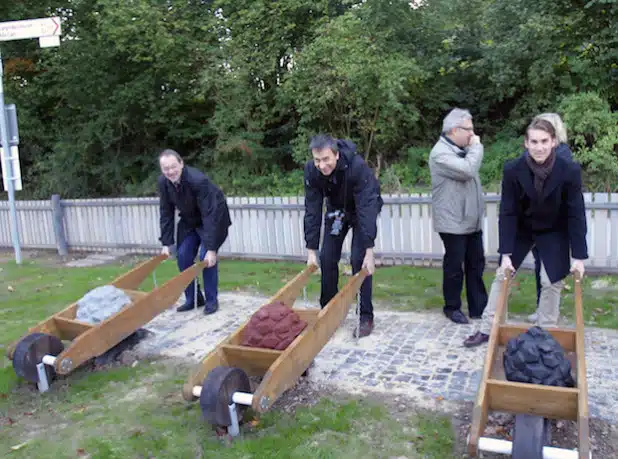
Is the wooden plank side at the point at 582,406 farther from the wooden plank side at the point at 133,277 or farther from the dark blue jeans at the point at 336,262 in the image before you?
the wooden plank side at the point at 133,277

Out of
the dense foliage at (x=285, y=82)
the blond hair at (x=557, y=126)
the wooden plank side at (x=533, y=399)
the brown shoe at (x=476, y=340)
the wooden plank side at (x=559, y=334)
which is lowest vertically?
the brown shoe at (x=476, y=340)

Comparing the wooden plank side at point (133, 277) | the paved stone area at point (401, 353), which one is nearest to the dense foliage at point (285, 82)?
the paved stone area at point (401, 353)

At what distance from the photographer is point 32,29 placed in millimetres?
9438

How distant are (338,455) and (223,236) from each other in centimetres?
330

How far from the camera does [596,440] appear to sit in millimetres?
3559

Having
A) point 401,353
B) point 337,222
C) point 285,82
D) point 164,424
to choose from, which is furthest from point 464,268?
point 285,82

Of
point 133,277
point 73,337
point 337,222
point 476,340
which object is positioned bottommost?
point 476,340

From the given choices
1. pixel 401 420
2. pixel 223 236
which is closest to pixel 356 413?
pixel 401 420

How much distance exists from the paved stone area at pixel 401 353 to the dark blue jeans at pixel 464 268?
0.72ft

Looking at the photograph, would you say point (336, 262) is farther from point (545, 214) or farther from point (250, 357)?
point (545, 214)

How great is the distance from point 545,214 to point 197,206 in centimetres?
355

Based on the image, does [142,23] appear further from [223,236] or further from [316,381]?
[316,381]

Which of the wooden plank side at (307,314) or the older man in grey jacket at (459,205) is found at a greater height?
the older man in grey jacket at (459,205)

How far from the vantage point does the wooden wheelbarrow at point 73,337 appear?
14.9ft
